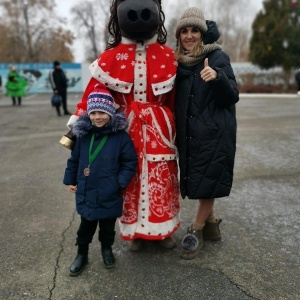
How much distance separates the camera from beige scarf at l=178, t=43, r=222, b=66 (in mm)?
2307

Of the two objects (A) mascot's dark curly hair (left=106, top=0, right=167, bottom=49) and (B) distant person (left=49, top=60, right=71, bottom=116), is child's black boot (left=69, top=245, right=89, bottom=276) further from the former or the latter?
(B) distant person (left=49, top=60, right=71, bottom=116)

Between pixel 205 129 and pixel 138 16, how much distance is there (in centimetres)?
87

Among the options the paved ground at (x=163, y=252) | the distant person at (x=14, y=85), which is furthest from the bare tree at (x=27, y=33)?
the paved ground at (x=163, y=252)

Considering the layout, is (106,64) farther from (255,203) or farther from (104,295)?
(255,203)

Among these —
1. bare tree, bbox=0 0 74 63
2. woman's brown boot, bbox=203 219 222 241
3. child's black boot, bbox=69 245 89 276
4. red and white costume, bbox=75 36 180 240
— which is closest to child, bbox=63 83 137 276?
red and white costume, bbox=75 36 180 240

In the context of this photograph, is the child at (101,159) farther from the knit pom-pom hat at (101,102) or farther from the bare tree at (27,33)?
the bare tree at (27,33)

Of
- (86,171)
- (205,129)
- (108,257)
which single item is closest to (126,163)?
(86,171)

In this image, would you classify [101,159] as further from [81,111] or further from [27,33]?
[27,33]

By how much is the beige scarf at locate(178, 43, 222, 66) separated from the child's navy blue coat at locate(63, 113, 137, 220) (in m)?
0.58

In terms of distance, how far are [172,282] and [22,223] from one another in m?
1.64

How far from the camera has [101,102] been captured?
7.34 feet

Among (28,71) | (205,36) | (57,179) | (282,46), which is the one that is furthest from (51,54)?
(205,36)

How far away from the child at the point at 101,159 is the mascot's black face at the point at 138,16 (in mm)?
457

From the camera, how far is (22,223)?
3186 millimetres
